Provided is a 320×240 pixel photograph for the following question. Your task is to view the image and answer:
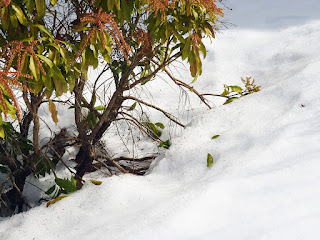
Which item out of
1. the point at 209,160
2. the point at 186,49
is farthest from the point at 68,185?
the point at 186,49

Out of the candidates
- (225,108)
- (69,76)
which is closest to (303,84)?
(225,108)

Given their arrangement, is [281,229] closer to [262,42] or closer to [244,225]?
[244,225]

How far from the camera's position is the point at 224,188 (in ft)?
3.65

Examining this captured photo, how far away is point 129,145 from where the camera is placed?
184cm

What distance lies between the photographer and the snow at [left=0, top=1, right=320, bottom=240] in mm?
972

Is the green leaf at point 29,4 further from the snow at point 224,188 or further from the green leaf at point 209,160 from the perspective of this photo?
the green leaf at point 209,160

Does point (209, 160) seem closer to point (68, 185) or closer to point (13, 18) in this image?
point (68, 185)

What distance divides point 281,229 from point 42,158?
880 mm

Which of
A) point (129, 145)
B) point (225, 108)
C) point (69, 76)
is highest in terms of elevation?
point (69, 76)

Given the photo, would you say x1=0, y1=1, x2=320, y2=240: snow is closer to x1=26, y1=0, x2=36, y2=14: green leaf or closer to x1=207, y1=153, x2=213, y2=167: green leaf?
x1=207, y1=153, x2=213, y2=167: green leaf

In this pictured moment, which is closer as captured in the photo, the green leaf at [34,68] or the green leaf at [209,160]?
the green leaf at [34,68]

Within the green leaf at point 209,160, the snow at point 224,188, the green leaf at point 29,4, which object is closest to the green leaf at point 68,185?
the snow at point 224,188

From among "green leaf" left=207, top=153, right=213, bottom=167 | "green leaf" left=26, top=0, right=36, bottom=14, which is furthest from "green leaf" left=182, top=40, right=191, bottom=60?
"green leaf" left=26, top=0, right=36, bottom=14

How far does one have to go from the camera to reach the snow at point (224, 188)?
972mm
